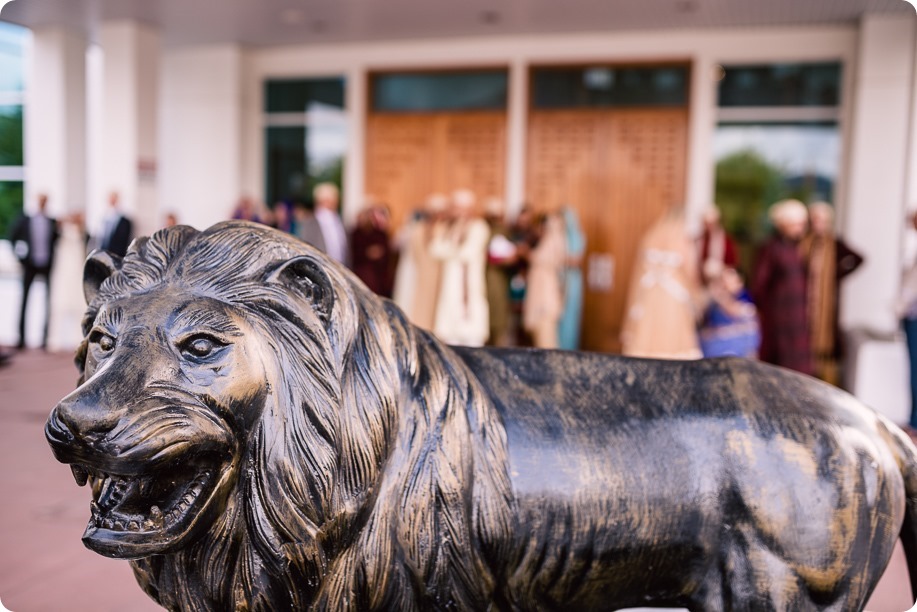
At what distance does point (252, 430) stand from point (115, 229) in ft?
28.9

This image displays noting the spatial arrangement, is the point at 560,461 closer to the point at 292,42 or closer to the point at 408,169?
the point at 408,169

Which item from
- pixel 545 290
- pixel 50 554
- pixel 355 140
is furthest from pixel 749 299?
pixel 355 140

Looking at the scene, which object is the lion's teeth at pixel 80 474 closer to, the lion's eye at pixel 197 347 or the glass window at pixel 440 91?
the lion's eye at pixel 197 347

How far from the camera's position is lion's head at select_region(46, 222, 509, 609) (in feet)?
3.14

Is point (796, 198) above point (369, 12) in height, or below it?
below

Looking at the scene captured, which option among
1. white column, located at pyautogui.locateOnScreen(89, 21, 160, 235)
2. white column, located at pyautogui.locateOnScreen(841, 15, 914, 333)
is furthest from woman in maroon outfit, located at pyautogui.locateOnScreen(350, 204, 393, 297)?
white column, located at pyautogui.locateOnScreen(841, 15, 914, 333)

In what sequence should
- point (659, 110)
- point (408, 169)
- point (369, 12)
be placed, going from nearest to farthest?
point (369, 12), point (659, 110), point (408, 169)

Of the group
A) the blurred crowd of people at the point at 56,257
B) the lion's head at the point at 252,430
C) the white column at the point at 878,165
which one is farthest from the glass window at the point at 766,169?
the lion's head at the point at 252,430

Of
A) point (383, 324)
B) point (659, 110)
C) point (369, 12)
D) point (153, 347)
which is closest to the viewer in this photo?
point (153, 347)

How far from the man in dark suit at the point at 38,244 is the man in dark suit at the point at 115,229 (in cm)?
58

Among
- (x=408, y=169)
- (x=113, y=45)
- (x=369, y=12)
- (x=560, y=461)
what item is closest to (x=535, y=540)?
(x=560, y=461)

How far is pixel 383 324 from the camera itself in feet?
3.77

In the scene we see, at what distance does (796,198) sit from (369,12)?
18.2 feet

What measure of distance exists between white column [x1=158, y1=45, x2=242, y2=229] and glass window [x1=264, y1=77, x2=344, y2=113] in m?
0.50
